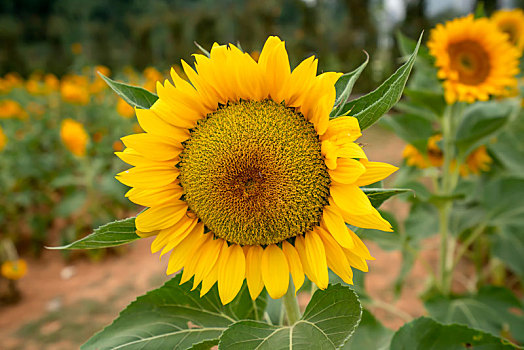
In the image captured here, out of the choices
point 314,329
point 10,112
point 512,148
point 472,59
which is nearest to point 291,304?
point 314,329

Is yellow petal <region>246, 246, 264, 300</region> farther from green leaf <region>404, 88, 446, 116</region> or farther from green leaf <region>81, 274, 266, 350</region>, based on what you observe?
green leaf <region>404, 88, 446, 116</region>

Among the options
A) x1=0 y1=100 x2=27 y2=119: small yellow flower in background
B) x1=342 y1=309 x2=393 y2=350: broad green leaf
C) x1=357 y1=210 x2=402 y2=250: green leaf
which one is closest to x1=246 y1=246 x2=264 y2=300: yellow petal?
x1=342 y1=309 x2=393 y2=350: broad green leaf

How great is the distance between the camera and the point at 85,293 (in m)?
2.81

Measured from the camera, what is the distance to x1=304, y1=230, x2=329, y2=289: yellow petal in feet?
2.11

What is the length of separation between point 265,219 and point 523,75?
1.68 meters

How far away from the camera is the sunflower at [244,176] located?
0.66 meters

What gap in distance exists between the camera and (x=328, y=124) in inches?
25.1

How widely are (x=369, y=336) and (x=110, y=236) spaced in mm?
744

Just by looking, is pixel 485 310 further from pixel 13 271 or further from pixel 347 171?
pixel 13 271

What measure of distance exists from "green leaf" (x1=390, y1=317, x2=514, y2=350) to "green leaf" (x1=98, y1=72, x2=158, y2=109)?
0.71 meters

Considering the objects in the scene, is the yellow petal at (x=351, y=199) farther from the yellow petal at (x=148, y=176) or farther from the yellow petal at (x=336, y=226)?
the yellow petal at (x=148, y=176)

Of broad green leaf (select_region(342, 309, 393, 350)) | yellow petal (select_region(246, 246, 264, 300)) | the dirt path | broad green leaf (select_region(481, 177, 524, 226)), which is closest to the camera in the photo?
yellow petal (select_region(246, 246, 264, 300))

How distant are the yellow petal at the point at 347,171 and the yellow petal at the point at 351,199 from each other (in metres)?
0.02

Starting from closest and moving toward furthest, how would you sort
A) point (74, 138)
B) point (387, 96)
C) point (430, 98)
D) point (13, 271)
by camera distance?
1. point (387, 96)
2. point (430, 98)
3. point (13, 271)
4. point (74, 138)
